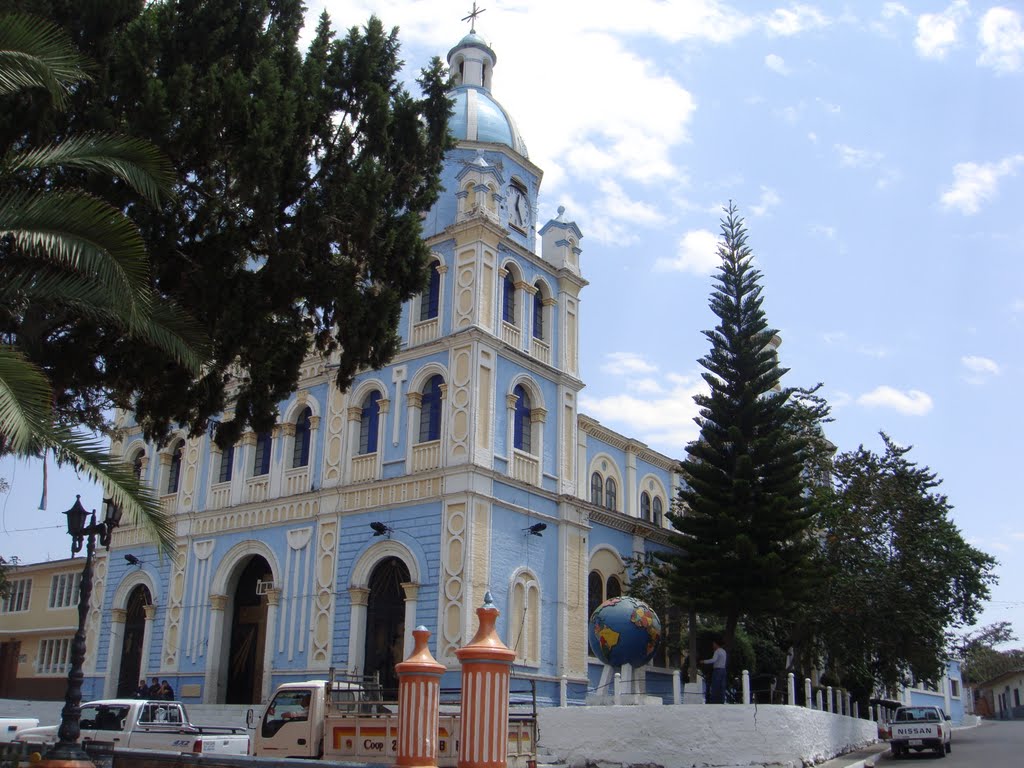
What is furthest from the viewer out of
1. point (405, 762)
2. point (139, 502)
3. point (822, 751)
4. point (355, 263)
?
point (822, 751)

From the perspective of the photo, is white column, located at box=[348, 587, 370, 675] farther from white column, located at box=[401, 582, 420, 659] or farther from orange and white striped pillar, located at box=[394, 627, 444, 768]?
orange and white striped pillar, located at box=[394, 627, 444, 768]

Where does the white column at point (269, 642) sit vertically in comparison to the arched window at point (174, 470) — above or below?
below

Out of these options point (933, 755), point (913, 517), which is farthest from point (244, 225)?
point (913, 517)

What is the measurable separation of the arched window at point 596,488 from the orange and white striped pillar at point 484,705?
19336mm

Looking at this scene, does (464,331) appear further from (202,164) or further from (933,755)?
(933,755)

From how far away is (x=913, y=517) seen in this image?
26.4 meters

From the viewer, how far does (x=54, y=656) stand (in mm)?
34125

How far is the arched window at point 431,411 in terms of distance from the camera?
23.8m

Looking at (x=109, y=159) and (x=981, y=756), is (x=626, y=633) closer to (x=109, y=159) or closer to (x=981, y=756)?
(x=981, y=756)

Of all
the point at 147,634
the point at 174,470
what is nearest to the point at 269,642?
the point at 147,634

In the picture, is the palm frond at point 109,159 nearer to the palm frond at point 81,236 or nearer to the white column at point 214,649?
the palm frond at point 81,236

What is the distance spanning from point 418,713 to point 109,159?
6.62 m

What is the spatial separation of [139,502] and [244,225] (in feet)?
16.7

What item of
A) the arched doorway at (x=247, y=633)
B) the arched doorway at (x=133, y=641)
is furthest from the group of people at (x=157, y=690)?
the arched doorway at (x=133, y=641)
